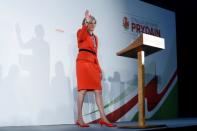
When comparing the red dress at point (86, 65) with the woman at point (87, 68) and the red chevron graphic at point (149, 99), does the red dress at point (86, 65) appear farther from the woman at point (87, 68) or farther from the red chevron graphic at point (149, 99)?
the red chevron graphic at point (149, 99)

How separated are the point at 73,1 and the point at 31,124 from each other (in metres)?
1.57

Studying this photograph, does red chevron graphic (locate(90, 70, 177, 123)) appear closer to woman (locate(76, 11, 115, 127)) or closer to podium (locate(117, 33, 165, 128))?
woman (locate(76, 11, 115, 127))

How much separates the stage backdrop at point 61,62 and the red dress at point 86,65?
0.43m

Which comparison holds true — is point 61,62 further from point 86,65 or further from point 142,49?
point 142,49

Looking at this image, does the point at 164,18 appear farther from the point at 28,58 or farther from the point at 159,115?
the point at 28,58

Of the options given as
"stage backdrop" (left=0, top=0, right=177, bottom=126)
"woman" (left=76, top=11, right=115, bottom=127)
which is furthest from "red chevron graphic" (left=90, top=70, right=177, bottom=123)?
"woman" (left=76, top=11, right=115, bottom=127)

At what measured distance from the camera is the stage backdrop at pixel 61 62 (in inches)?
139

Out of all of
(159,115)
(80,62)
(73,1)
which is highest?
(73,1)

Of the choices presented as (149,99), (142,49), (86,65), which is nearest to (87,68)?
(86,65)

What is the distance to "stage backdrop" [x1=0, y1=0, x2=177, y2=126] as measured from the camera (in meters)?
3.53

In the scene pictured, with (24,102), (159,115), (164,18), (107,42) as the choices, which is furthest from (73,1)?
(159,115)

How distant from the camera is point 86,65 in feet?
11.6

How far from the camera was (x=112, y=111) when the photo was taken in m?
4.47

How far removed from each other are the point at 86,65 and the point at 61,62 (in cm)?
49
